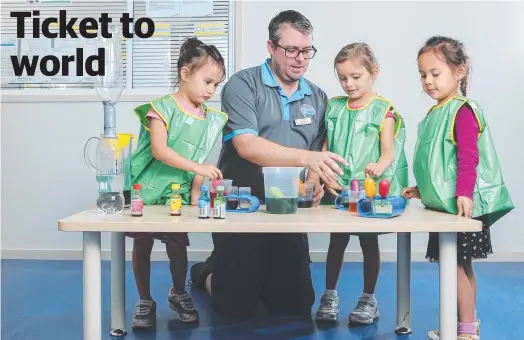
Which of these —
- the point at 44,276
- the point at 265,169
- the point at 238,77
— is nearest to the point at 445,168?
the point at 265,169

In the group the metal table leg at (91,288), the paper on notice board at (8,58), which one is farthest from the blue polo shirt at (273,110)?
the paper on notice board at (8,58)

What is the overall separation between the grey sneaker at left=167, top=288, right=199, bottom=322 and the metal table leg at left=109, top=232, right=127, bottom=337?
0.26 m

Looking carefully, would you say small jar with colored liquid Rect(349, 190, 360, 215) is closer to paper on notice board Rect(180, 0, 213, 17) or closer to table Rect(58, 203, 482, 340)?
table Rect(58, 203, 482, 340)

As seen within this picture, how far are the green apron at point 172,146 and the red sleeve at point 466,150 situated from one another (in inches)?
32.5

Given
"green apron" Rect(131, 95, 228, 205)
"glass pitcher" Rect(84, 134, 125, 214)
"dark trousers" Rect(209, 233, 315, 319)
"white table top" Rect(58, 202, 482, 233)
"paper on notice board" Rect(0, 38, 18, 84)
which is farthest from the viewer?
"paper on notice board" Rect(0, 38, 18, 84)

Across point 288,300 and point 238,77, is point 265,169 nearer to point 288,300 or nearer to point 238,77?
point 238,77

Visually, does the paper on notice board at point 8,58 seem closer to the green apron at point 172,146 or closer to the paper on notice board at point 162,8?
the paper on notice board at point 162,8

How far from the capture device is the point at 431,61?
1.94m

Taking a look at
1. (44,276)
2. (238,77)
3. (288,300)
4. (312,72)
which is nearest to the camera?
(238,77)

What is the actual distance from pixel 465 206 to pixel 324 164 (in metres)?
0.44

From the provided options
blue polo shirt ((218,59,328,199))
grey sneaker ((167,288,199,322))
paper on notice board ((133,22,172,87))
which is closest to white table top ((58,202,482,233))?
blue polo shirt ((218,59,328,199))

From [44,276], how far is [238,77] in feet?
5.41

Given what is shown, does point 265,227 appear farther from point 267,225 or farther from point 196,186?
point 196,186

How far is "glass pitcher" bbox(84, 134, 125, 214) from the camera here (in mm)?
1633
